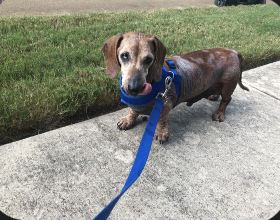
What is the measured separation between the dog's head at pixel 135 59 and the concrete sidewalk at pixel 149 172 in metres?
0.68

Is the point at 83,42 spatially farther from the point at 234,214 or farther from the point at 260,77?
the point at 234,214

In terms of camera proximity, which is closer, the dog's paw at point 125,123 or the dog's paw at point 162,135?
the dog's paw at point 162,135

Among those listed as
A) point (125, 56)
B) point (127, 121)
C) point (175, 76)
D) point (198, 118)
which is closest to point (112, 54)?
point (125, 56)

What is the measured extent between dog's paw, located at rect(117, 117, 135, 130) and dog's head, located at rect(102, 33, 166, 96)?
592mm

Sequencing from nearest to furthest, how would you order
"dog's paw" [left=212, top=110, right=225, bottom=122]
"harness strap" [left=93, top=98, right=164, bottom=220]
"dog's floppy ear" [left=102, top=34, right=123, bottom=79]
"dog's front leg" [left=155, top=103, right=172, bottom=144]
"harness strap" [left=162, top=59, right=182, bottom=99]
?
"harness strap" [left=93, top=98, right=164, bottom=220] → "dog's floppy ear" [left=102, top=34, right=123, bottom=79] → "harness strap" [left=162, top=59, right=182, bottom=99] → "dog's front leg" [left=155, top=103, right=172, bottom=144] → "dog's paw" [left=212, top=110, right=225, bottom=122]

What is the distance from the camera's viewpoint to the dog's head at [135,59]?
1.78 metres

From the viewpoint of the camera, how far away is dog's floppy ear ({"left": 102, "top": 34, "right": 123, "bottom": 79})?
1.95m

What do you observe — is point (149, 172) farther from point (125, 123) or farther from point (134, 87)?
point (134, 87)

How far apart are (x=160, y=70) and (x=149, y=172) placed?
865 millimetres

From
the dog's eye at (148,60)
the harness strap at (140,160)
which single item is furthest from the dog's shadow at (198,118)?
the dog's eye at (148,60)

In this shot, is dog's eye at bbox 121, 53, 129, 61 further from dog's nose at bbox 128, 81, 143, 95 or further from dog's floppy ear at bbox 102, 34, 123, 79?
dog's nose at bbox 128, 81, 143, 95

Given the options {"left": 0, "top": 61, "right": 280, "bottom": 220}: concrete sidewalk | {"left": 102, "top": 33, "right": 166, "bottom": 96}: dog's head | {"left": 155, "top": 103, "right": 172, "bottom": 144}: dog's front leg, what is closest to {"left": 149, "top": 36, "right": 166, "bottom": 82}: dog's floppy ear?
{"left": 102, "top": 33, "right": 166, "bottom": 96}: dog's head

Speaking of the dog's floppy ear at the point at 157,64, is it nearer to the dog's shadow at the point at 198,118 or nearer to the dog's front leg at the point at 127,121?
the dog's front leg at the point at 127,121

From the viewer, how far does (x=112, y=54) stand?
1987 millimetres
